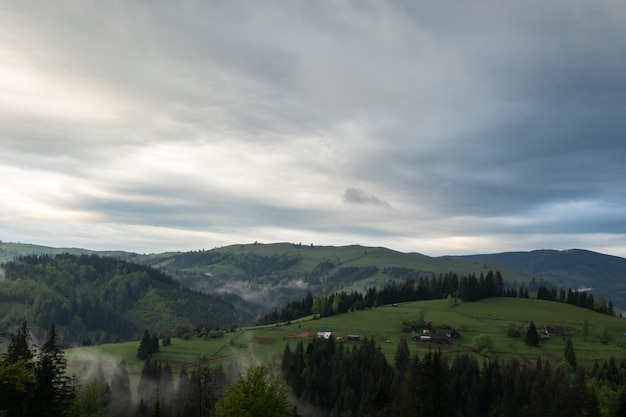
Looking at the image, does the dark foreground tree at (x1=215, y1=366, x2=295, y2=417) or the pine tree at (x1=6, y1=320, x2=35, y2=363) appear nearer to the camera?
the dark foreground tree at (x1=215, y1=366, x2=295, y2=417)

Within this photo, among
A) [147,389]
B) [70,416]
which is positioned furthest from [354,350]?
[70,416]

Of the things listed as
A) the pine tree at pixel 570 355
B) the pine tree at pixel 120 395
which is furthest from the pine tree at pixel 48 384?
the pine tree at pixel 570 355

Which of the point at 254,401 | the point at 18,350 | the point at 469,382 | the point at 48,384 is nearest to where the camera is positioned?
the point at 254,401

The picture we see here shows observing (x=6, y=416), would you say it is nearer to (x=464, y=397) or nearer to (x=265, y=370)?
(x=265, y=370)

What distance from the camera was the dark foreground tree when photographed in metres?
59.9

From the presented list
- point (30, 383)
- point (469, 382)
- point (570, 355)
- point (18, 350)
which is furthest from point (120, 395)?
point (570, 355)

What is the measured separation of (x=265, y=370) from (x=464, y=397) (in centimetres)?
10862

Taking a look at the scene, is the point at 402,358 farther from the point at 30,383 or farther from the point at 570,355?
the point at 30,383

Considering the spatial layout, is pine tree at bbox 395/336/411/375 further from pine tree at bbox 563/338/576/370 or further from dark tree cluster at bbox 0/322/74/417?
dark tree cluster at bbox 0/322/74/417

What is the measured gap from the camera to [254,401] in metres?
60.8

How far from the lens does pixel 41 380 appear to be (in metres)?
61.6

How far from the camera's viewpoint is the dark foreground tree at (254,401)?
2360 inches

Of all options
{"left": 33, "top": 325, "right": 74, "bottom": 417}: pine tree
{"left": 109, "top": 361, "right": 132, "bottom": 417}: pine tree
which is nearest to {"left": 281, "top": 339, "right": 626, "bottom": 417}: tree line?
{"left": 109, "top": 361, "right": 132, "bottom": 417}: pine tree

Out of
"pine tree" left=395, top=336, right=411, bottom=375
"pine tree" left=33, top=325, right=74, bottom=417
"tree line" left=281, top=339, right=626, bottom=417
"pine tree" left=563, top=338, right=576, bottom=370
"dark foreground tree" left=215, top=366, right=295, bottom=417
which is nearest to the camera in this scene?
"dark foreground tree" left=215, top=366, right=295, bottom=417
